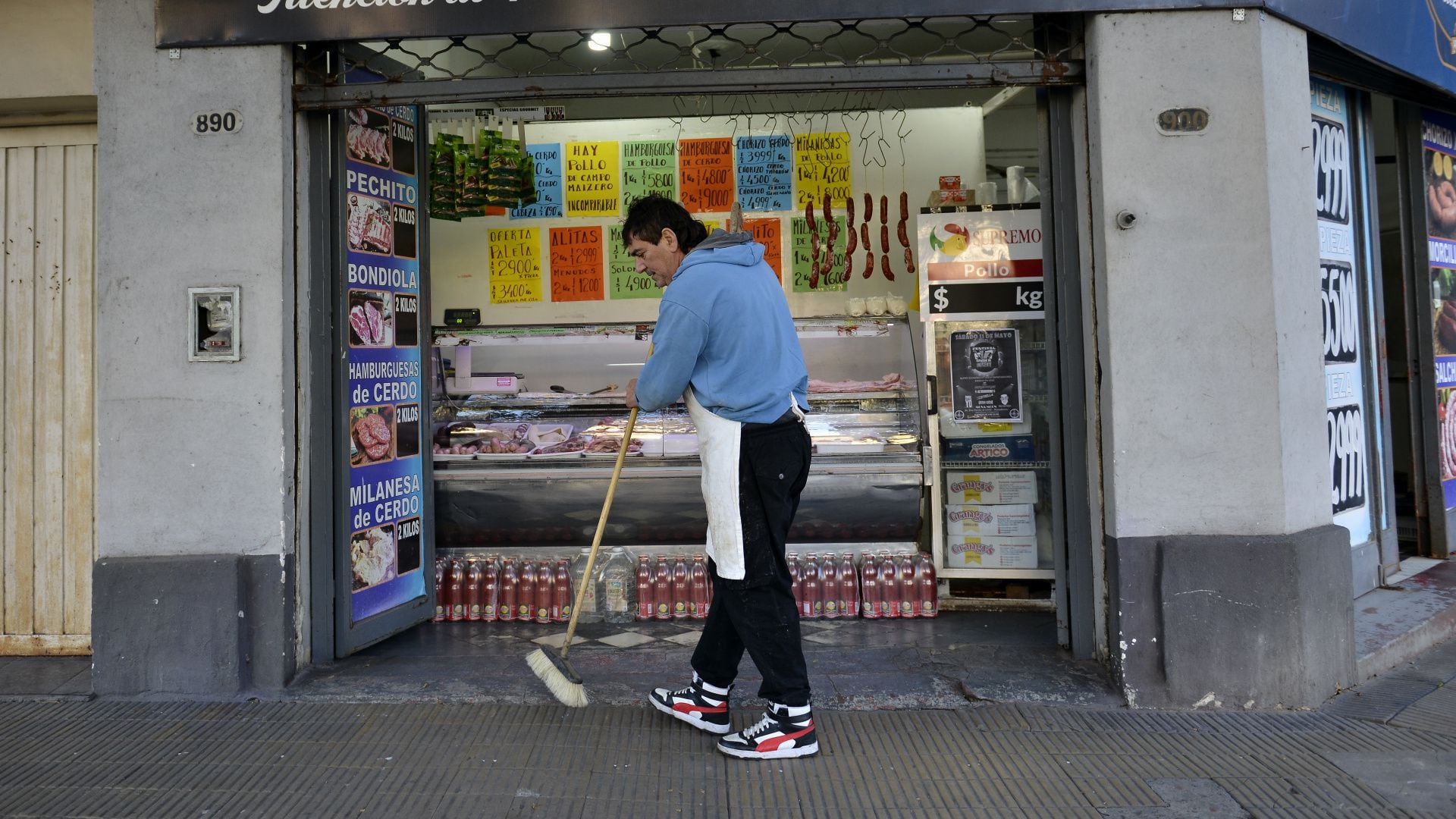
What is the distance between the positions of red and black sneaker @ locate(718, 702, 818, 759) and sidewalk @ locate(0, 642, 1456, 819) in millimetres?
46

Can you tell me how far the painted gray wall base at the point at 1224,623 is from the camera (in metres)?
4.14

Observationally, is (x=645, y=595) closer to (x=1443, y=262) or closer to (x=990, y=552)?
(x=990, y=552)

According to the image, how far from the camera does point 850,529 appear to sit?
5.93m

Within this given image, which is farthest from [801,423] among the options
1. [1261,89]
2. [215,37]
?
[215,37]

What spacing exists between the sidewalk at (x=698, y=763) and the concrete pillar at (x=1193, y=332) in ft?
1.39

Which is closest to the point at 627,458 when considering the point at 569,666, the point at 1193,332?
the point at 569,666

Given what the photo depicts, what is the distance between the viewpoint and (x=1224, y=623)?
4.15 metres

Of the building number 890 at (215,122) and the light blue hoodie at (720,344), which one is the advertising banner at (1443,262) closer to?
the light blue hoodie at (720,344)

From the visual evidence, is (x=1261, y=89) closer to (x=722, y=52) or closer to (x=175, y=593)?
(x=722, y=52)

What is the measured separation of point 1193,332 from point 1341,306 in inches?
83.8

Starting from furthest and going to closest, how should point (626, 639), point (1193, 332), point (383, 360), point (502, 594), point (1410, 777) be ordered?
point (502, 594), point (626, 639), point (383, 360), point (1193, 332), point (1410, 777)

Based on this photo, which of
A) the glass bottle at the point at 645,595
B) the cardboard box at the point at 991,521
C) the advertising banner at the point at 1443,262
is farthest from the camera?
the advertising banner at the point at 1443,262

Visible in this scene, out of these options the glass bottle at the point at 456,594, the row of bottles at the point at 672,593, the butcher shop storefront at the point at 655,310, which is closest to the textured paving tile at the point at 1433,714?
the butcher shop storefront at the point at 655,310

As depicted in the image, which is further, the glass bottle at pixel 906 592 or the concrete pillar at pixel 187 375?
the glass bottle at pixel 906 592
